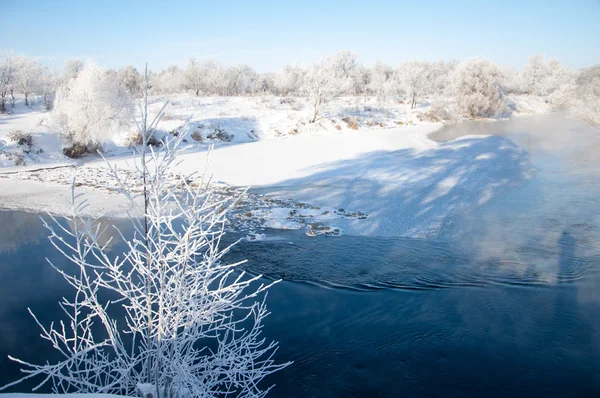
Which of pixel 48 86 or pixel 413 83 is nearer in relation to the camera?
pixel 48 86

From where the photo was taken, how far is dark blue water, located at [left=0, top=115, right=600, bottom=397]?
4520 mm

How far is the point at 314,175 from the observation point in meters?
13.7

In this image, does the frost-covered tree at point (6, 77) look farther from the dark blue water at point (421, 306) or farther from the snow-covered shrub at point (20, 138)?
the dark blue water at point (421, 306)

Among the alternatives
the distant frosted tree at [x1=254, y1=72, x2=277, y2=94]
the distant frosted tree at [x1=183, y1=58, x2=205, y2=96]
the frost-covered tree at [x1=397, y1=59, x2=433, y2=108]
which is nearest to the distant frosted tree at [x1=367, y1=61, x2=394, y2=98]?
the frost-covered tree at [x1=397, y1=59, x2=433, y2=108]

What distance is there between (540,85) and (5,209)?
5917cm

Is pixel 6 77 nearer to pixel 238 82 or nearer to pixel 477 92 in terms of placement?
pixel 238 82

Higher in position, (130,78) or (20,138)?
(130,78)

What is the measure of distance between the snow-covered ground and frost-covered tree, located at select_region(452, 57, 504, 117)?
15103 mm

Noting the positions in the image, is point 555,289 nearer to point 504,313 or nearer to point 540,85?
point 504,313

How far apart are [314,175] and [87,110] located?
968 cm

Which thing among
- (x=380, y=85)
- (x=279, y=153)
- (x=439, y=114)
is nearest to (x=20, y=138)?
(x=279, y=153)

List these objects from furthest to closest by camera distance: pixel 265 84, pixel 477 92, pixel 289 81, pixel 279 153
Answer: pixel 265 84 → pixel 289 81 → pixel 477 92 → pixel 279 153

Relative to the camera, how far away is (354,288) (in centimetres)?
634

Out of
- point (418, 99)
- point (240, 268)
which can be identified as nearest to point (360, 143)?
point (240, 268)
